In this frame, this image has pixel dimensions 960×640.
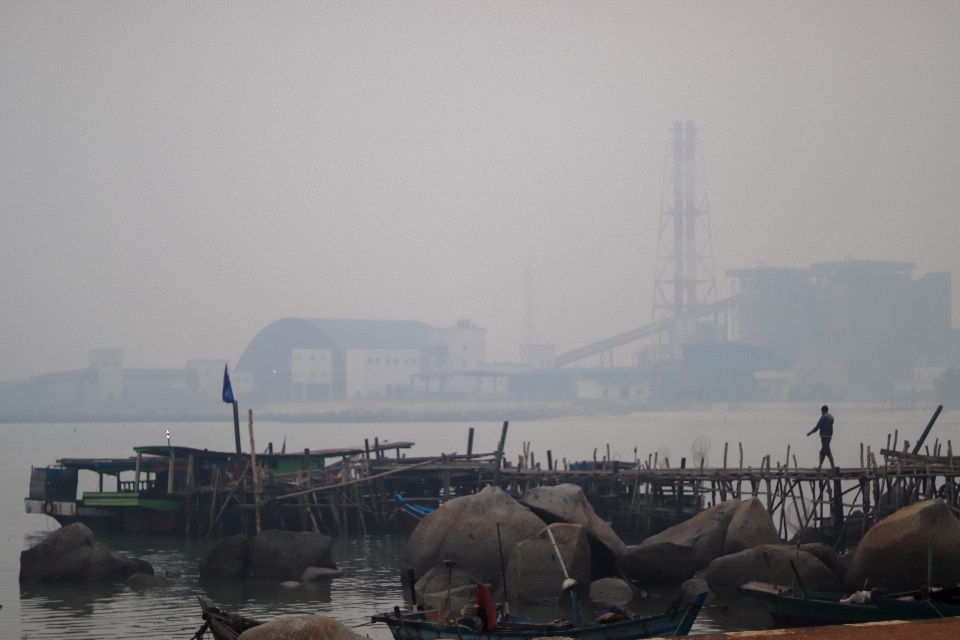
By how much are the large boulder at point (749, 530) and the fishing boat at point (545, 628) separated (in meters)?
9.23

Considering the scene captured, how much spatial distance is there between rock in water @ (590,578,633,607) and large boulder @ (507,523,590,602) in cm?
35

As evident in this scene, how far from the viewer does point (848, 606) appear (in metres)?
21.3

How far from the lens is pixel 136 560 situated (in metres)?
31.8

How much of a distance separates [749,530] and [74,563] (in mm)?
17401

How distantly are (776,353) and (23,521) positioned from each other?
157 metres

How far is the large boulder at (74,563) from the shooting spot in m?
30.5

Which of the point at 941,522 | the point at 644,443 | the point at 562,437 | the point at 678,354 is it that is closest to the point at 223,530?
the point at 941,522

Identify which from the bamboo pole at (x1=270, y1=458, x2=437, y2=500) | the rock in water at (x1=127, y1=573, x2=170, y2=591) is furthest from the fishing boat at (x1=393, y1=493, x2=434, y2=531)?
the rock in water at (x1=127, y1=573, x2=170, y2=591)

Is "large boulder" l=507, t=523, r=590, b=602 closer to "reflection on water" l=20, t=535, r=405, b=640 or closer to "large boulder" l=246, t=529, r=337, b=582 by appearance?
"reflection on water" l=20, t=535, r=405, b=640

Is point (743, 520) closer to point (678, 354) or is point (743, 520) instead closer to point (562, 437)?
point (562, 437)

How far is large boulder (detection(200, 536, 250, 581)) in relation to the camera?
31016 mm

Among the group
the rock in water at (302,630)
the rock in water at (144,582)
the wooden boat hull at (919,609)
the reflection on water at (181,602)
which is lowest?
the reflection on water at (181,602)

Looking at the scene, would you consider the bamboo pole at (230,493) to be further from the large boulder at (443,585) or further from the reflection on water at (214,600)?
the large boulder at (443,585)

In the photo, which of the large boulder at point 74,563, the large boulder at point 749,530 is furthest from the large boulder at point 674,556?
the large boulder at point 74,563
